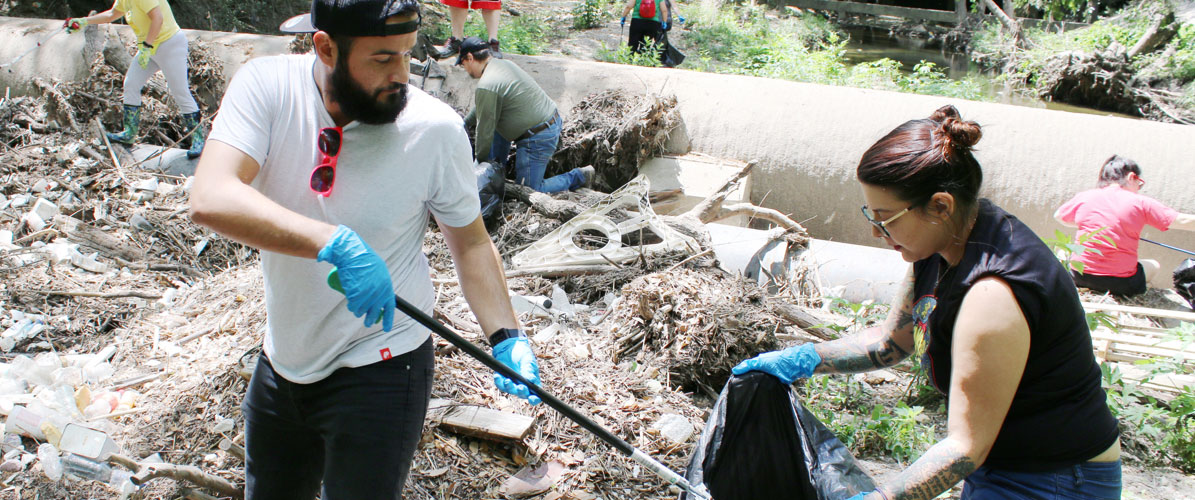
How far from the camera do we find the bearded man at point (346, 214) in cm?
171

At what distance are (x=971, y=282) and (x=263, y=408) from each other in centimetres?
168

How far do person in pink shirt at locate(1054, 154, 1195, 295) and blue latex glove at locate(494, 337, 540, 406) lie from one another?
4.32 meters

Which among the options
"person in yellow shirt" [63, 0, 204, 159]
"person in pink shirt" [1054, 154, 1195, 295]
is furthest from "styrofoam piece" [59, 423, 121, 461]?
"person in pink shirt" [1054, 154, 1195, 295]

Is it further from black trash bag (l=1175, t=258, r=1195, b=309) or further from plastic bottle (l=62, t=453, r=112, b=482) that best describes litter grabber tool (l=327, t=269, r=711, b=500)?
black trash bag (l=1175, t=258, r=1195, b=309)

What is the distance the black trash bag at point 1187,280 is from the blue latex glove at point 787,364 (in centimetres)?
488

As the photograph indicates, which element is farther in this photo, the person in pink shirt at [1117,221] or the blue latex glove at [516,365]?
the person in pink shirt at [1117,221]

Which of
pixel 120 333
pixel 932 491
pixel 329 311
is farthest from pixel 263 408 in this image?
pixel 120 333

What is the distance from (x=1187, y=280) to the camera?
5492 mm

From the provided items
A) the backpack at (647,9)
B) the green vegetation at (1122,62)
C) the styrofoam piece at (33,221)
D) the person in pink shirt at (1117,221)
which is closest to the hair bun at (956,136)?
the person in pink shirt at (1117,221)

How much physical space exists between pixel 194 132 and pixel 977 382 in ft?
22.0

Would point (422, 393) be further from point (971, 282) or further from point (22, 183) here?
point (22, 183)

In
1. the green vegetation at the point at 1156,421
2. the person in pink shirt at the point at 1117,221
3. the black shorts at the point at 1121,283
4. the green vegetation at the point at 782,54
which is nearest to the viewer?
the green vegetation at the point at 1156,421

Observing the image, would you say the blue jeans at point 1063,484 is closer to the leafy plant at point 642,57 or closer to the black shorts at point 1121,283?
the black shorts at point 1121,283

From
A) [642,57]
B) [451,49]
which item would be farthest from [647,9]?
[451,49]
